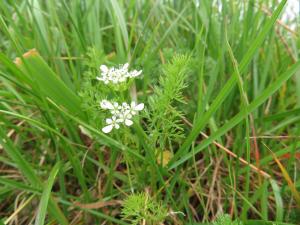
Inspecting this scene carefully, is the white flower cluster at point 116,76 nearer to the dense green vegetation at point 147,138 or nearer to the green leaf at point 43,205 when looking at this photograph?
the dense green vegetation at point 147,138

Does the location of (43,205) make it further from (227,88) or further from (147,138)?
(227,88)

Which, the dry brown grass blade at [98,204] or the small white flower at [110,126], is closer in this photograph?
the small white flower at [110,126]

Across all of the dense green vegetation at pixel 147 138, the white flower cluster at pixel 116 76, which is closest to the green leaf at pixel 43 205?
the dense green vegetation at pixel 147 138

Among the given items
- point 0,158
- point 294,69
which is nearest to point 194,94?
point 294,69

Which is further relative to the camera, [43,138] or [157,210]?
[43,138]

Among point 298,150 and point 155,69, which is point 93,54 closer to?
point 155,69

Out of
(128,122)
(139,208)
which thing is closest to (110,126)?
(128,122)

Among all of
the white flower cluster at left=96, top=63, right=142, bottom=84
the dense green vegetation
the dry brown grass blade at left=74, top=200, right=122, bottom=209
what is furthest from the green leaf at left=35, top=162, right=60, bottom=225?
the white flower cluster at left=96, top=63, right=142, bottom=84

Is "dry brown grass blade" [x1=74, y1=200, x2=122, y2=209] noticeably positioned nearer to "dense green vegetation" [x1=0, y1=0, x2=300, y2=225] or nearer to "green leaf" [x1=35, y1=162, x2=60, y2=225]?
"dense green vegetation" [x1=0, y1=0, x2=300, y2=225]
